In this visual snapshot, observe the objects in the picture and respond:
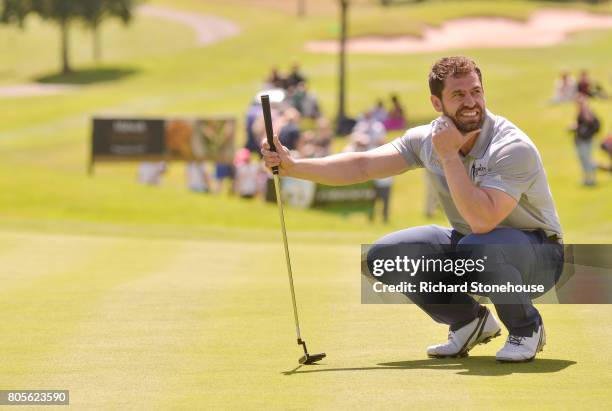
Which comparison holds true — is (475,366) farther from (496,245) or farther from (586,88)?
(586,88)

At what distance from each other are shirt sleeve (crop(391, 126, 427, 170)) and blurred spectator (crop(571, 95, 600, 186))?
75.9 ft

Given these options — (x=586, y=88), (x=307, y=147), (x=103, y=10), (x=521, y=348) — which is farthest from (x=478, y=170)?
(x=103, y=10)

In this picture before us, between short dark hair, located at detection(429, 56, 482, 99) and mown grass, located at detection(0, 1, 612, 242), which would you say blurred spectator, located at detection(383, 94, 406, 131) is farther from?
short dark hair, located at detection(429, 56, 482, 99)

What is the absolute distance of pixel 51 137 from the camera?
164 feet

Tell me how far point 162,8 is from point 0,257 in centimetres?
10855

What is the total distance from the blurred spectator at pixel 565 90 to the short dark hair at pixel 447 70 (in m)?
38.0

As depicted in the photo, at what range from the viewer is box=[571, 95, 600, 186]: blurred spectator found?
2980cm

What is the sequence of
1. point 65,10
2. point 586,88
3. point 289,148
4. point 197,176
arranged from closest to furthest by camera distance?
point 289,148, point 197,176, point 586,88, point 65,10

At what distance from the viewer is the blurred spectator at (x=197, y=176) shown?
3022 centimetres

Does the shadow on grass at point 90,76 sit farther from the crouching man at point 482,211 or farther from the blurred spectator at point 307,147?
the crouching man at point 482,211

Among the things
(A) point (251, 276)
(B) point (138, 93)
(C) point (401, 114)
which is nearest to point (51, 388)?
(A) point (251, 276)

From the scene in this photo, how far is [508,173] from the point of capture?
6.62 m

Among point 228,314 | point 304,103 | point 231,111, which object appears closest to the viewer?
point 228,314

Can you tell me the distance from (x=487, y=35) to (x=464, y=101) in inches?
2939
